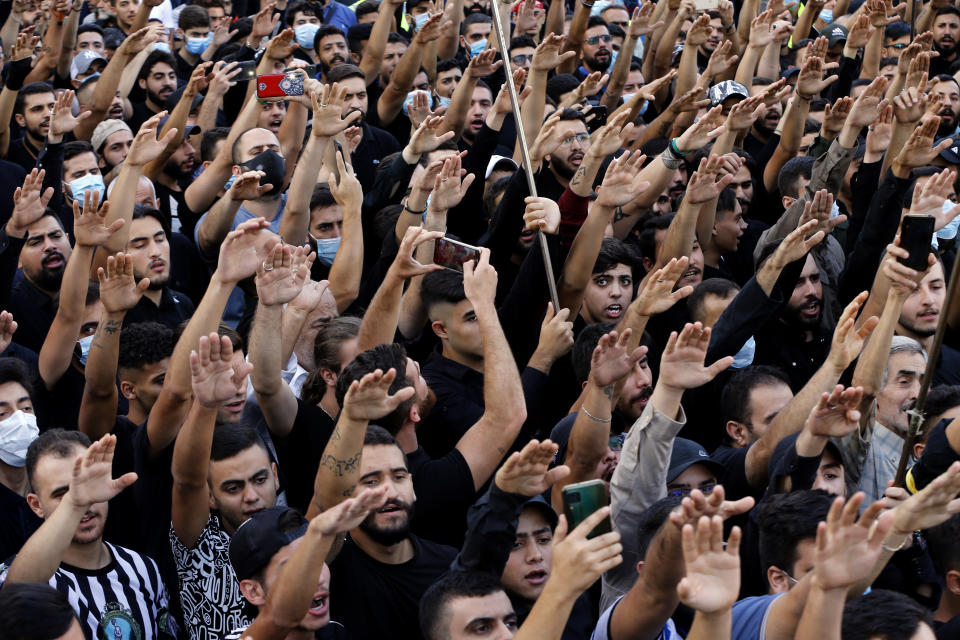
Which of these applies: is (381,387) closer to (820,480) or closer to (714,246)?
(820,480)

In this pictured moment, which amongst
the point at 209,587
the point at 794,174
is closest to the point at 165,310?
the point at 209,587

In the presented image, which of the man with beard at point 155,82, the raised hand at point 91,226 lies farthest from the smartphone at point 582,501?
the man with beard at point 155,82

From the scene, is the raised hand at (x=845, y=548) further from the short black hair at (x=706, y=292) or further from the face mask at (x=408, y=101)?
the face mask at (x=408, y=101)

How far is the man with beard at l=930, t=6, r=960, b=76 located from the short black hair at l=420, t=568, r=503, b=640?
26.1 ft

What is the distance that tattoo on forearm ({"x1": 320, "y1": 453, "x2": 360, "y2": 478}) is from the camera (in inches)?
153

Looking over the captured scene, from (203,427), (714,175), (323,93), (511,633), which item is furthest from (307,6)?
(511,633)

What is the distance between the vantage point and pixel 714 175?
5.93 meters

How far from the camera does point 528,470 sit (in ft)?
12.3

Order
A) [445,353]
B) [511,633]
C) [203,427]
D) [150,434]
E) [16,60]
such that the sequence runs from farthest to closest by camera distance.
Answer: [16,60], [445,353], [150,434], [203,427], [511,633]

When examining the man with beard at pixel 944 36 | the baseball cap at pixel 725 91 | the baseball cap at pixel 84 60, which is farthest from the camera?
the man with beard at pixel 944 36

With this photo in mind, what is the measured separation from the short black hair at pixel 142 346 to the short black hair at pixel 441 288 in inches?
41.3

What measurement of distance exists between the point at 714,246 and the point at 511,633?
3595 mm

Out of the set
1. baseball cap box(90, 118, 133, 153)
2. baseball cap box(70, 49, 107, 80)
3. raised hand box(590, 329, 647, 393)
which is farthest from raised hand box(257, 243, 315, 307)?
baseball cap box(70, 49, 107, 80)

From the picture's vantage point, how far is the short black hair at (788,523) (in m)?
3.67
